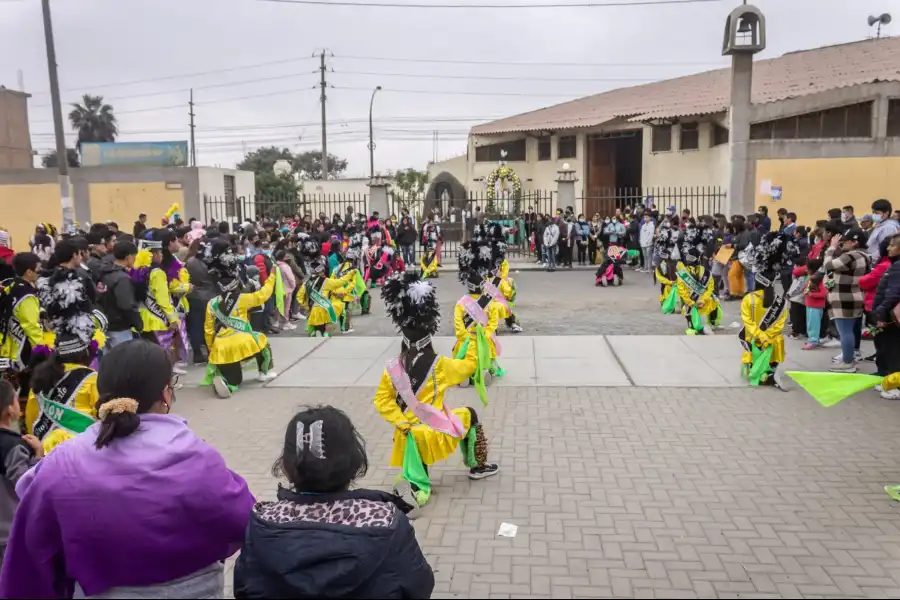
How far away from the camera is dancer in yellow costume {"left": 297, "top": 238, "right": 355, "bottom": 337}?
38.0ft

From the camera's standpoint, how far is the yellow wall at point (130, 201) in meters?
22.5

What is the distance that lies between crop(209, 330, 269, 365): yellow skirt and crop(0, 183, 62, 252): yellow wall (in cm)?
1796

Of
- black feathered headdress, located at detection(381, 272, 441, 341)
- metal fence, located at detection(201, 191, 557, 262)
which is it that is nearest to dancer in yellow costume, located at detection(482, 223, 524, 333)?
black feathered headdress, located at detection(381, 272, 441, 341)

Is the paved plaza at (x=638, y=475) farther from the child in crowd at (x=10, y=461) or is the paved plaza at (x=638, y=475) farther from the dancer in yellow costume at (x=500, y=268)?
the child in crowd at (x=10, y=461)

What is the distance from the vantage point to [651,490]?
5363 mm

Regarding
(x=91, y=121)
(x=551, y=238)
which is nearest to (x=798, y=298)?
(x=551, y=238)

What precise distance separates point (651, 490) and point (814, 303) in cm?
560

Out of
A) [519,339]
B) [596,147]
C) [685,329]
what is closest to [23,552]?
[519,339]

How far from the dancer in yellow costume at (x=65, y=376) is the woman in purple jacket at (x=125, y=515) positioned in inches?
85.7

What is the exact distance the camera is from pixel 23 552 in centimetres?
221

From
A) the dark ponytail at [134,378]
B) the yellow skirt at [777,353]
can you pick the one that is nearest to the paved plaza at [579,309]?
the yellow skirt at [777,353]

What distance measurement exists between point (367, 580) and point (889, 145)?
898 inches

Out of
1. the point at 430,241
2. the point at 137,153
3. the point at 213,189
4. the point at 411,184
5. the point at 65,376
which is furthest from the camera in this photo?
the point at 411,184

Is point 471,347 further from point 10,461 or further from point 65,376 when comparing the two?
point 10,461
